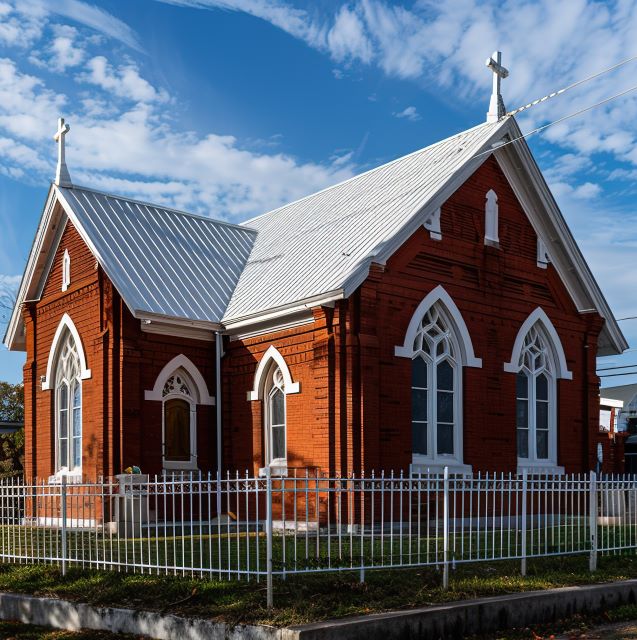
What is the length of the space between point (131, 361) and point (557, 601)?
10765 mm

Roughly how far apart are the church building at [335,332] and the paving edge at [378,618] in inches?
246

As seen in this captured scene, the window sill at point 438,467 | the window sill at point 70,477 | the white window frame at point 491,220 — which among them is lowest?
the window sill at point 70,477

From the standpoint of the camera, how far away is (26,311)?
23.4 metres

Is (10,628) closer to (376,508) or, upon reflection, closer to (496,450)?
(376,508)

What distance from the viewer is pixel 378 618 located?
9.30m

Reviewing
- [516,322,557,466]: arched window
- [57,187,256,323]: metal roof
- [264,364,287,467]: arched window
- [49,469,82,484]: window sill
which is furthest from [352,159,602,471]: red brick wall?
[49,469,82,484]: window sill

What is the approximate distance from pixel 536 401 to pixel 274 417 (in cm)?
648

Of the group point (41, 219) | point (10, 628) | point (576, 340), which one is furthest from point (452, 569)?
point (41, 219)

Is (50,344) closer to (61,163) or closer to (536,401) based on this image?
(61,163)

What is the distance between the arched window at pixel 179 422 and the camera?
20000mm

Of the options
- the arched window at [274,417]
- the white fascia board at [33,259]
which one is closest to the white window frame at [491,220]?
the arched window at [274,417]

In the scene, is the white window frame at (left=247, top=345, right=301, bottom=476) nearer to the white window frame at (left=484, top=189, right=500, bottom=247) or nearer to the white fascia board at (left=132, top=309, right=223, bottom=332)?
the white fascia board at (left=132, top=309, right=223, bottom=332)

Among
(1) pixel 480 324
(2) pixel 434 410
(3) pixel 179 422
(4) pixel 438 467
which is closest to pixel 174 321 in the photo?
(3) pixel 179 422

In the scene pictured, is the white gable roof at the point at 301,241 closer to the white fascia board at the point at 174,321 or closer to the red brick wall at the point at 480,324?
the white fascia board at the point at 174,321
